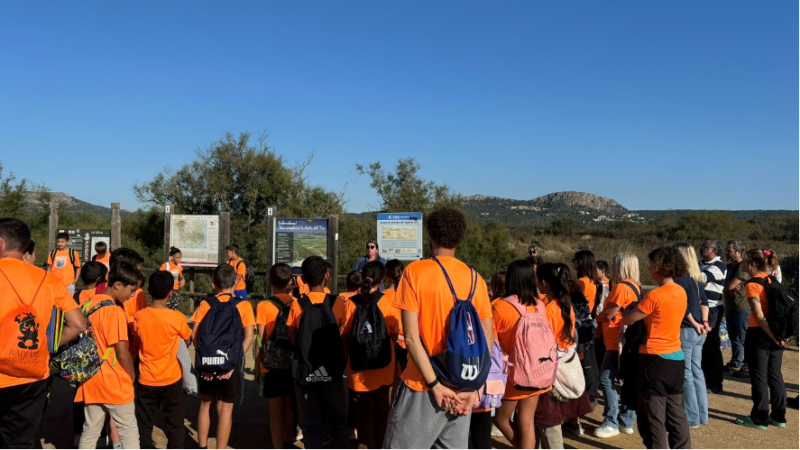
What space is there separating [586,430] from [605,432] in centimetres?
23

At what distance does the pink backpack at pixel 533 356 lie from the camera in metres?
3.55

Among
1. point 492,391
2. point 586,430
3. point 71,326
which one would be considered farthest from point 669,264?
point 71,326

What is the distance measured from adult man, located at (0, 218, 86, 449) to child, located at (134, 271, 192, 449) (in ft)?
2.68

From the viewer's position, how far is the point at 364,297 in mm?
3867

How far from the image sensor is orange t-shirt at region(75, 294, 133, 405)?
3.72m

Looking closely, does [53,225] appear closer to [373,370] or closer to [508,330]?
[373,370]

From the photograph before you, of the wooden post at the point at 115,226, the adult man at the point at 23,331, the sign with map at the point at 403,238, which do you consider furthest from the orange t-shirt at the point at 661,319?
the wooden post at the point at 115,226

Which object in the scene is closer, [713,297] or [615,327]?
[615,327]

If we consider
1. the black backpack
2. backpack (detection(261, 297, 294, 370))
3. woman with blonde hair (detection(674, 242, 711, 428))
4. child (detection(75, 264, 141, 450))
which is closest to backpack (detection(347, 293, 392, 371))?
backpack (detection(261, 297, 294, 370))

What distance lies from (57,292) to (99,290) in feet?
9.49

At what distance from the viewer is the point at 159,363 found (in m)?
3.99

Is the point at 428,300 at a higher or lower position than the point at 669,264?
lower

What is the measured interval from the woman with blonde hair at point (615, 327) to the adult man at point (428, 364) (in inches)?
92.4

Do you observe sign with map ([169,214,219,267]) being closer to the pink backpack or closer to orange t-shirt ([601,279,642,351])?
orange t-shirt ([601,279,642,351])
